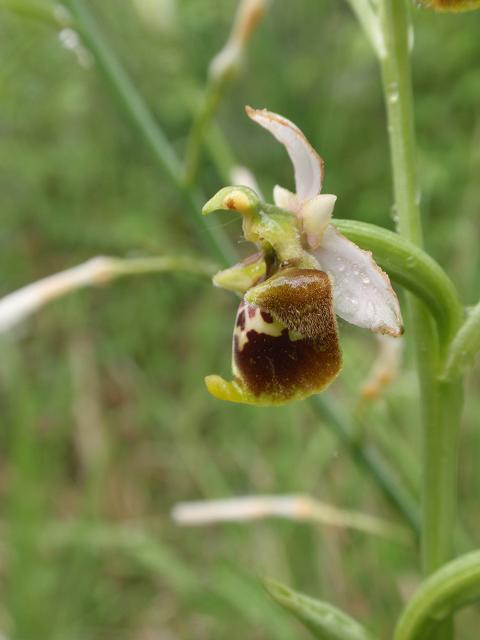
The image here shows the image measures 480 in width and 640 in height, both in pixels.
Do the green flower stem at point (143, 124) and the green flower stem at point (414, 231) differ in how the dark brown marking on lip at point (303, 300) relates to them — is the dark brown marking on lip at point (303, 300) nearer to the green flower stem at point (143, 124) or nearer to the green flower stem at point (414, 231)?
the green flower stem at point (414, 231)

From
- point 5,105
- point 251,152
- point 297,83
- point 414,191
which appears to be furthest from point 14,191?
point 414,191

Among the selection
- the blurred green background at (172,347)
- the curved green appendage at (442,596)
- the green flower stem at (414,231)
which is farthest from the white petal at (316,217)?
the blurred green background at (172,347)

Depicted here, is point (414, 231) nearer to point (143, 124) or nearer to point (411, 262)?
point (411, 262)

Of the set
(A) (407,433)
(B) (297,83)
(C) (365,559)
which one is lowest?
(C) (365,559)

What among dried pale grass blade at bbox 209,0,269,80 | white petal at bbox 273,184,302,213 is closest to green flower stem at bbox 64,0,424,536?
dried pale grass blade at bbox 209,0,269,80

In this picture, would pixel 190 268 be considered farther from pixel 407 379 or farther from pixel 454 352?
pixel 407 379

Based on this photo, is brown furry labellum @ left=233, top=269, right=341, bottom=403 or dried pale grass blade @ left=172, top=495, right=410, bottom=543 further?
dried pale grass blade @ left=172, top=495, right=410, bottom=543

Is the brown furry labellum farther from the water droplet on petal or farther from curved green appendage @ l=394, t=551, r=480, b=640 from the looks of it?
curved green appendage @ l=394, t=551, r=480, b=640
